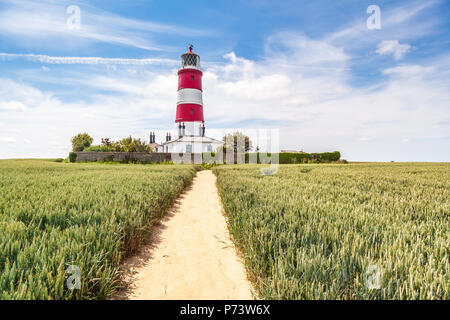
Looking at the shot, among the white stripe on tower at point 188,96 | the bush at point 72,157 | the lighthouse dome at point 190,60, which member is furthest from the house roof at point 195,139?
the bush at point 72,157

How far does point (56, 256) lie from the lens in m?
2.16

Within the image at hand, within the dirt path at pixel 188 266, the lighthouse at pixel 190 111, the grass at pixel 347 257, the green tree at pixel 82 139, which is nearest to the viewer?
the grass at pixel 347 257

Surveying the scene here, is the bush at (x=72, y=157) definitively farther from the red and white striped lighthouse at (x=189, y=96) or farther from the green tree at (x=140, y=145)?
the red and white striped lighthouse at (x=189, y=96)

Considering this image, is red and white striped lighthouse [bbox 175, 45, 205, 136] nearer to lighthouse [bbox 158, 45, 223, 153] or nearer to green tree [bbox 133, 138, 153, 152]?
lighthouse [bbox 158, 45, 223, 153]

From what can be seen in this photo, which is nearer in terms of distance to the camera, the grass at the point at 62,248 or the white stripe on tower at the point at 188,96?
the grass at the point at 62,248

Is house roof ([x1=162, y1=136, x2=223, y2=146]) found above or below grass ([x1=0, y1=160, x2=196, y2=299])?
above

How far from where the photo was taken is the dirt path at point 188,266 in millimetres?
2699

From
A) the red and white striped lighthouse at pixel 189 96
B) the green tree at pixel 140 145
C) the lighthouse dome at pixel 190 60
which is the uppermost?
the lighthouse dome at pixel 190 60

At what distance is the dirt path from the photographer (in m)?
2.70

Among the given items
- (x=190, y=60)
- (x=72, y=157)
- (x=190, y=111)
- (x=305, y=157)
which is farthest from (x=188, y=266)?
(x=190, y=60)

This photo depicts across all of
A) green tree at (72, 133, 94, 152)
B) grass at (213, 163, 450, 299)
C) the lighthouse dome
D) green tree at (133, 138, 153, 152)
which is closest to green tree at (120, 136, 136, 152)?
green tree at (133, 138, 153, 152)

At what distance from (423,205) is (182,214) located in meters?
5.73

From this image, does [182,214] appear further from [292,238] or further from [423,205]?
[423,205]
